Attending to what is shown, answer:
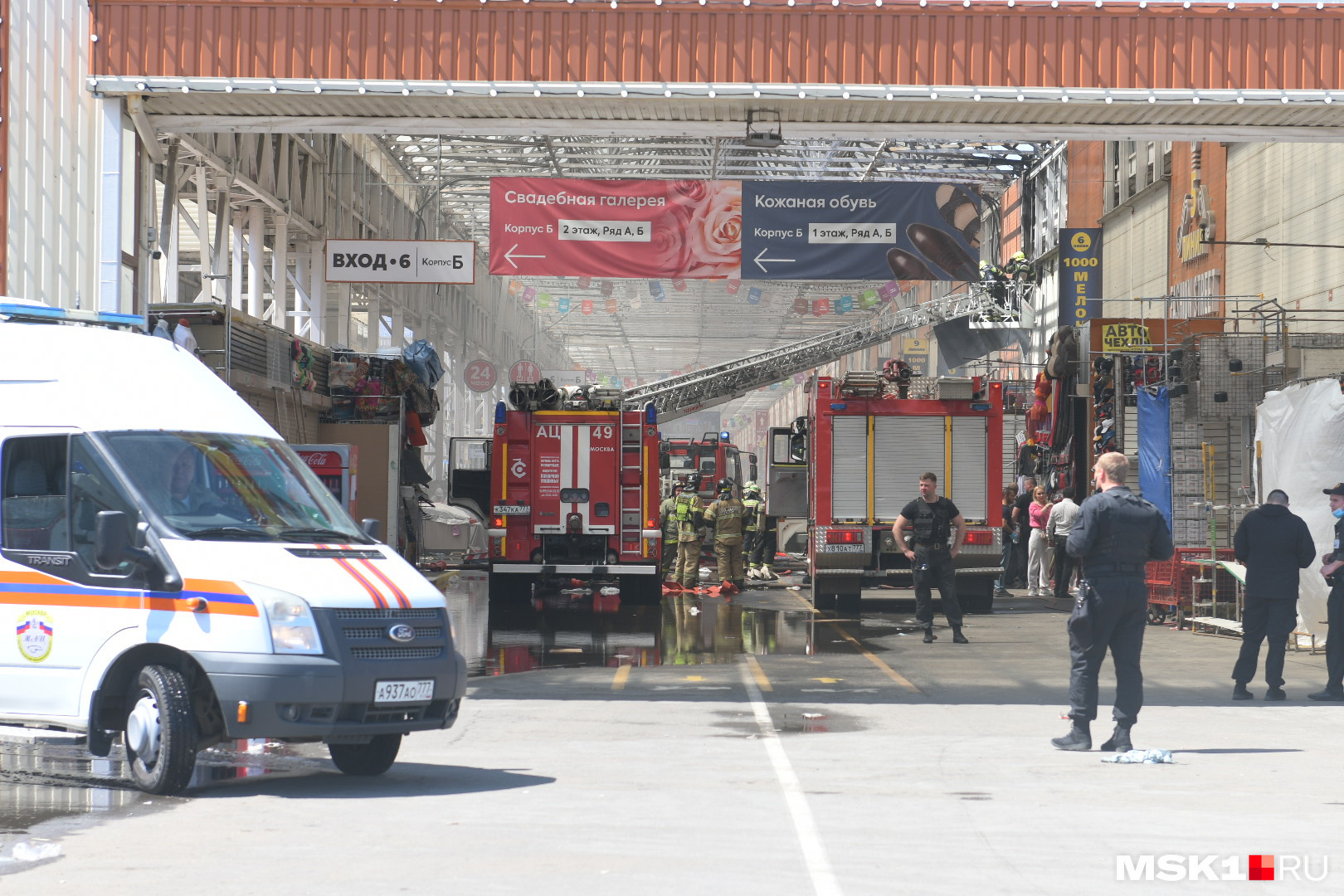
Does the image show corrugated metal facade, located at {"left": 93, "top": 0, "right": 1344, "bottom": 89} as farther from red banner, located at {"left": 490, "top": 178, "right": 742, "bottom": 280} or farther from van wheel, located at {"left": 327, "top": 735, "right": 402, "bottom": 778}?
red banner, located at {"left": 490, "top": 178, "right": 742, "bottom": 280}

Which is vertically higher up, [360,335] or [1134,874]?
[360,335]

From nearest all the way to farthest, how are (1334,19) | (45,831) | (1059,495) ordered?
1. (45,831)
2. (1334,19)
3. (1059,495)

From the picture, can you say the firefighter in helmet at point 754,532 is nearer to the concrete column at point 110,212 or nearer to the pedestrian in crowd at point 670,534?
the pedestrian in crowd at point 670,534

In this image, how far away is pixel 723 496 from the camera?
25.3 metres

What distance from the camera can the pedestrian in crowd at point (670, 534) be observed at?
91.0 ft

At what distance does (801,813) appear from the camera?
774 cm

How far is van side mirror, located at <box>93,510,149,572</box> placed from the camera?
26.6ft

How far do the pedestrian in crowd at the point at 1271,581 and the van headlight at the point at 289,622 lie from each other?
8.02 metres

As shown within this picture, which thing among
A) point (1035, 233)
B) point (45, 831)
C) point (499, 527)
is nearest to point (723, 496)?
point (499, 527)

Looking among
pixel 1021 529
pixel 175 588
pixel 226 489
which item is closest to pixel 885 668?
pixel 226 489

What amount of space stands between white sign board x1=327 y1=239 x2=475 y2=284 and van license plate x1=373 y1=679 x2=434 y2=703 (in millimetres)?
16102

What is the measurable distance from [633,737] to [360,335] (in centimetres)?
3957

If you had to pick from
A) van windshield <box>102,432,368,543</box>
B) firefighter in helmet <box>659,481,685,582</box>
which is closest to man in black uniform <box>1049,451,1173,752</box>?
van windshield <box>102,432,368,543</box>

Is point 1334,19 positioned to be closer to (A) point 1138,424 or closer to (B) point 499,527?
(A) point 1138,424
